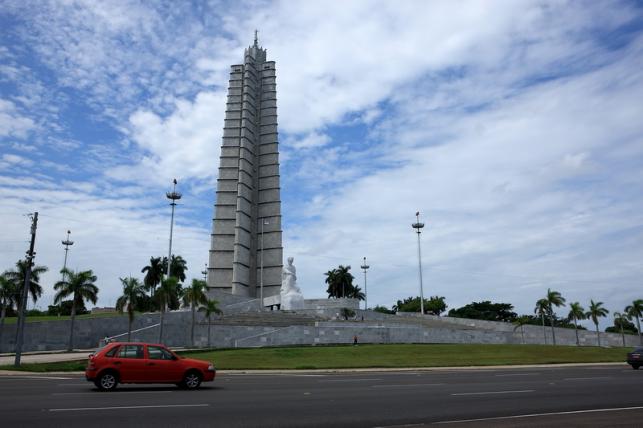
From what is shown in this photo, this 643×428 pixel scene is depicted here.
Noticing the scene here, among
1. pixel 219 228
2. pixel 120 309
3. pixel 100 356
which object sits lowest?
pixel 100 356

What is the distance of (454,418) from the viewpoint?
1002 centimetres

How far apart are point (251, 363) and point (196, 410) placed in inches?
708

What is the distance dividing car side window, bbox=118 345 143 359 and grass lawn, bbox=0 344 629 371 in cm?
1108

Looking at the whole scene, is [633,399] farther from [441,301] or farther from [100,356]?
[441,301]

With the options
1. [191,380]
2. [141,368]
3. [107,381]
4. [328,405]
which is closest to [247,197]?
[191,380]

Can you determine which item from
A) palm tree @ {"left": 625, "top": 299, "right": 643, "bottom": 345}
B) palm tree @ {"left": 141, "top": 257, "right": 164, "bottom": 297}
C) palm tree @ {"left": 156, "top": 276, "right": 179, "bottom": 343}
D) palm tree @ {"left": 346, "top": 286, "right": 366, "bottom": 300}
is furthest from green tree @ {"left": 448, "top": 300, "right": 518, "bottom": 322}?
palm tree @ {"left": 156, "top": 276, "right": 179, "bottom": 343}

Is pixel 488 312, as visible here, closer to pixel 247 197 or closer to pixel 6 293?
pixel 247 197

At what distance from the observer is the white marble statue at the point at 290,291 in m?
66.2

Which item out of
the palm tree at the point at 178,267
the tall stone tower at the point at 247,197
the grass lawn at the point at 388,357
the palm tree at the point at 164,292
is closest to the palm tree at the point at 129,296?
the palm tree at the point at 164,292

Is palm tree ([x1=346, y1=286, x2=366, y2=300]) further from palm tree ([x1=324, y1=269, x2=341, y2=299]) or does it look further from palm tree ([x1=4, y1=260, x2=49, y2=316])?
palm tree ([x1=4, y1=260, x2=49, y2=316])

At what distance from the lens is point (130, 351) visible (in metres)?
15.5

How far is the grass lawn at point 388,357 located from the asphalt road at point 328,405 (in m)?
11.4

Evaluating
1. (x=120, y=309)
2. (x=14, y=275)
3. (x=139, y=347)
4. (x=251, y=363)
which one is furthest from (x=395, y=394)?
(x=14, y=275)

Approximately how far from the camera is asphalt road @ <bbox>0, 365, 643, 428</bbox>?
368 inches
